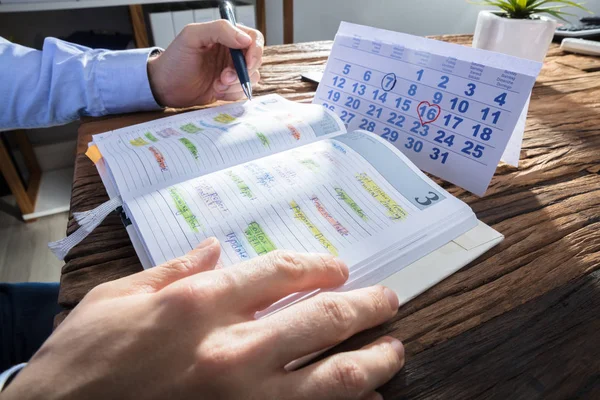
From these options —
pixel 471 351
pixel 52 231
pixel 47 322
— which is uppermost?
pixel 471 351

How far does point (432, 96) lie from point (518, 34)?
340 mm

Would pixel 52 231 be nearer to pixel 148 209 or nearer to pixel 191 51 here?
pixel 191 51

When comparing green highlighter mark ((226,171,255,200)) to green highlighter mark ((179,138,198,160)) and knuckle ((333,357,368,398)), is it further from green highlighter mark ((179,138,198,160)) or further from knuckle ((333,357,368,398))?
knuckle ((333,357,368,398))

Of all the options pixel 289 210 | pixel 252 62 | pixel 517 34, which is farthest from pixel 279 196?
pixel 517 34

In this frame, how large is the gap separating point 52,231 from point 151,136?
4.24 ft

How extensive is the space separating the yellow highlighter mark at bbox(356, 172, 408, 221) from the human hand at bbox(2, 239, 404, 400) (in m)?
0.11

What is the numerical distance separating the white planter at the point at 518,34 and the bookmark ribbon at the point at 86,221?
702mm

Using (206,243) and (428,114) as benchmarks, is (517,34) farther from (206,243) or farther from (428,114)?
(206,243)

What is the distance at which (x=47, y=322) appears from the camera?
572 mm

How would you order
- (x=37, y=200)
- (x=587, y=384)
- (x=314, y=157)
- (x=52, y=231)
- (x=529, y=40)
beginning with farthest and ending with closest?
(x=37, y=200) < (x=52, y=231) < (x=529, y=40) < (x=314, y=157) < (x=587, y=384)

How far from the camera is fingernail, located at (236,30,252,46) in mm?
592

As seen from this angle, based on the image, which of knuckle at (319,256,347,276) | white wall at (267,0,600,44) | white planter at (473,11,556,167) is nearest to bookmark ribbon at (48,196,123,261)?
knuckle at (319,256,347,276)

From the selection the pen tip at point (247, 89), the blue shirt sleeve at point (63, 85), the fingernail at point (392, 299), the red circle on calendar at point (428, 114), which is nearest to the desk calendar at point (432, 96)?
the red circle on calendar at point (428, 114)

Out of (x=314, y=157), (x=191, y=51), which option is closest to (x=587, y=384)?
(x=314, y=157)
